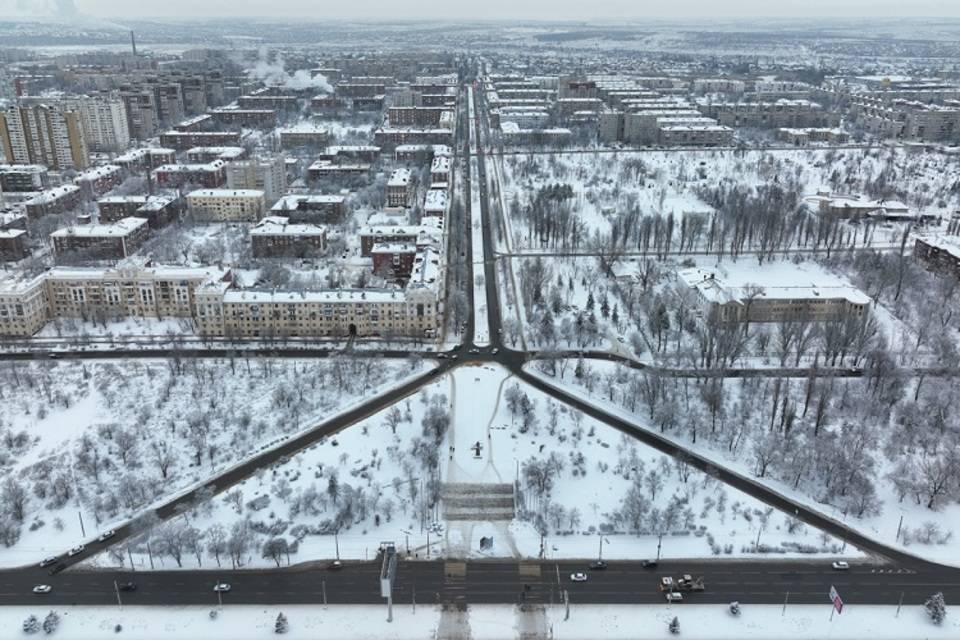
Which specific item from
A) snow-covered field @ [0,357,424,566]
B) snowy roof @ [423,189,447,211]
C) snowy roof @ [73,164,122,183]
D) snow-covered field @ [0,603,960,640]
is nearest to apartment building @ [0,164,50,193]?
snowy roof @ [73,164,122,183]

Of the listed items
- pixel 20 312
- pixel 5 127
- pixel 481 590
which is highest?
pixel 5 127

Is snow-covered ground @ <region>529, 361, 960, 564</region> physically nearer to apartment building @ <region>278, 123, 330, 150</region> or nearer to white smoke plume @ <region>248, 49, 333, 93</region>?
apartment building @ <region>278, 123, 330, 150</region>

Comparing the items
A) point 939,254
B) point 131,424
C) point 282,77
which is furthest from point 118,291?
point 282,77

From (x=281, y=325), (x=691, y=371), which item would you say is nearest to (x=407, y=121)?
(x=281, y=325)

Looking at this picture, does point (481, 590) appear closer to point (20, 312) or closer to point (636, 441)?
point (636, 441)

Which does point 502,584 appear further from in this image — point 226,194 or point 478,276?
point 226,194

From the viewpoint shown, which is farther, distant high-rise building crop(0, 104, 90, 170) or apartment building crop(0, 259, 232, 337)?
distant high-rise building crop(0, 104, 90, 170)
